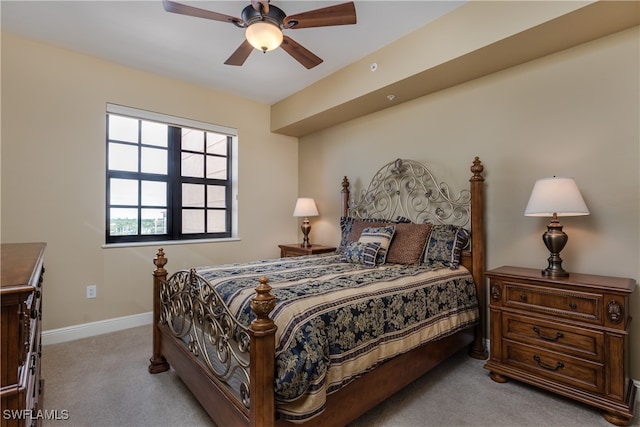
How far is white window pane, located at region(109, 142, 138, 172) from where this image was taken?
3291 mm

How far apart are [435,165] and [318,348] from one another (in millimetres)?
2314

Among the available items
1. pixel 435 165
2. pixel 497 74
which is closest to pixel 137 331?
pixel 435 165

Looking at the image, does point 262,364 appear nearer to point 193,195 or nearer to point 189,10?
point 189,10

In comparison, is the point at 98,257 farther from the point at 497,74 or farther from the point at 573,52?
the point at 573,52

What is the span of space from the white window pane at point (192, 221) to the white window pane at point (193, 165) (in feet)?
1.48

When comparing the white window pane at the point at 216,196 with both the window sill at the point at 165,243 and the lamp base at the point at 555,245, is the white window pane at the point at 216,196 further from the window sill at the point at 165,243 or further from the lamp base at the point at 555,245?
the lamp base at the point at 555,245

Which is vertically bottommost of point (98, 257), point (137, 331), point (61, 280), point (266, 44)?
point (137, 331)

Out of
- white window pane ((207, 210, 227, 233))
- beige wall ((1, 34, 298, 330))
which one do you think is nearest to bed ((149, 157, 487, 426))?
beige wall ((1, 34, 298, 330))

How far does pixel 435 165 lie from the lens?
3062 mm

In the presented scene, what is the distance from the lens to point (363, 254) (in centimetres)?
270

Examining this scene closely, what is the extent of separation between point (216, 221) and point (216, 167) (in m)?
0.70

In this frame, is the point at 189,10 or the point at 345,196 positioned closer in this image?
the point at 189,10

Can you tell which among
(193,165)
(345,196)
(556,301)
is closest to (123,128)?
(193,165)

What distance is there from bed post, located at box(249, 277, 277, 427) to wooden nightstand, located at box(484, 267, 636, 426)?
1705 millimetres
